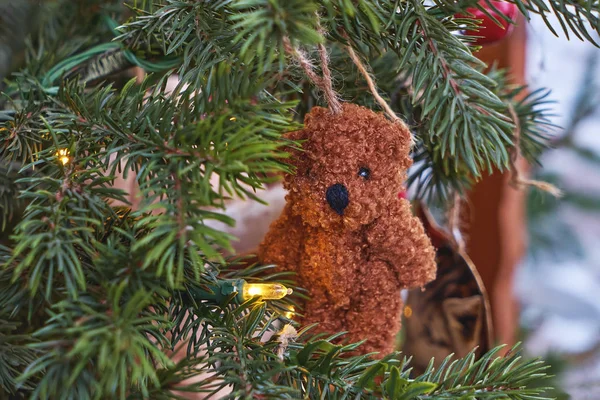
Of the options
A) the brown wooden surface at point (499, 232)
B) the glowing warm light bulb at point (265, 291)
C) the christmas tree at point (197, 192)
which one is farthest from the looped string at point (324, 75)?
the brown wooden surface at point (499, 232)

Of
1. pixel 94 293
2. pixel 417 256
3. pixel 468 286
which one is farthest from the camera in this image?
pixel 468 286

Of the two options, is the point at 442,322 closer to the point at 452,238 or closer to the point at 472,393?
the point at 452,238

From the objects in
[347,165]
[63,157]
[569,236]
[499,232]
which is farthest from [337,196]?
[569,236]

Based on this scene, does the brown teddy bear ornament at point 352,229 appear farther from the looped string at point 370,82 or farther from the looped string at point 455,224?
the looped string at point 455,224

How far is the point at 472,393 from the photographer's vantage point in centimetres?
31

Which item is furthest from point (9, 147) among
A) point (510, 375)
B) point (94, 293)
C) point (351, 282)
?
point (510, 375)

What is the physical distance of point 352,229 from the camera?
0.37m

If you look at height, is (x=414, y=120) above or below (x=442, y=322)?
above

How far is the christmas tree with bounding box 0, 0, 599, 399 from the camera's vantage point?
0.26m

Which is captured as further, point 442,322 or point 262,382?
point 442,322

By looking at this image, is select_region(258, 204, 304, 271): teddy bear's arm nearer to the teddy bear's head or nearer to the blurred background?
the teddy bear's head

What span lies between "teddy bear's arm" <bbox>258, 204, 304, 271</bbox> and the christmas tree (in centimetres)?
2

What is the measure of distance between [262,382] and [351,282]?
0.12 metres

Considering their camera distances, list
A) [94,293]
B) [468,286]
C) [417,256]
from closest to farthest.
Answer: [94,293]
[417,256]
[468,286]
